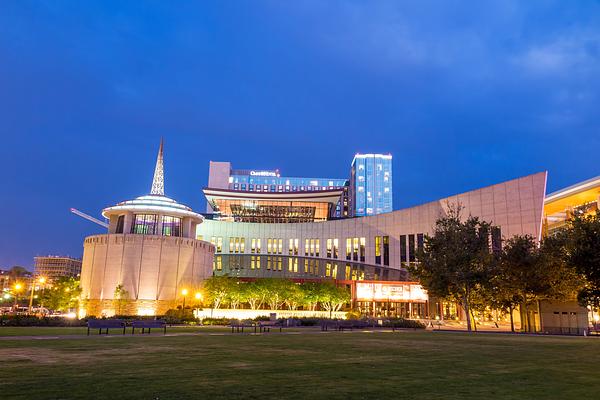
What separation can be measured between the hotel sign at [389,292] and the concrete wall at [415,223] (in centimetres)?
1026

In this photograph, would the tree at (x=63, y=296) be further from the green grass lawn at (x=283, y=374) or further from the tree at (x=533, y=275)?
the tree at (x=533, y=275)

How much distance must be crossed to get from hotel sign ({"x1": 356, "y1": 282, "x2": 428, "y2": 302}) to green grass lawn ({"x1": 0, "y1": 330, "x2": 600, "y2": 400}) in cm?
6506

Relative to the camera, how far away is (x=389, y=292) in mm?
84125

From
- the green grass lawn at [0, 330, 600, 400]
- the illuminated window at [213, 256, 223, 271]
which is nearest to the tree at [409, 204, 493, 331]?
the green grass lawn at [0, 330, 600, 400]

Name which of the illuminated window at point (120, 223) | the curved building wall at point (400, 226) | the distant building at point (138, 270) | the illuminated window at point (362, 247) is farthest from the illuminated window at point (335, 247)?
the illuminated window at point (120, 223)

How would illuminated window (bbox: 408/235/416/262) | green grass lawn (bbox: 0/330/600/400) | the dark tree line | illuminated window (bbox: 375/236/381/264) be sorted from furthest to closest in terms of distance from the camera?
illuminated window (bbox: 375/236/381/264), illuminated window (bbox: 408/235/416/262), the dark tree line, green grass lawn (bbox: 0/330/600/400)

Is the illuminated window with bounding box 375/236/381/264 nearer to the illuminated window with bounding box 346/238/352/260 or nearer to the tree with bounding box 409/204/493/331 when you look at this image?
the illuminated window with bounding box 346/238/352/260

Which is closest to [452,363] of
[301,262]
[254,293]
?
[254,293]

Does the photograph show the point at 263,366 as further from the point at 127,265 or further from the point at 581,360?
the point at 127,265

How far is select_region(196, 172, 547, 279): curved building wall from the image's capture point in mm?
73188

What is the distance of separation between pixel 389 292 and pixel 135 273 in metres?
44.2

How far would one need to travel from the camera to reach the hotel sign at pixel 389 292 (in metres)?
83.7

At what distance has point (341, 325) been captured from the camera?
4447 cm

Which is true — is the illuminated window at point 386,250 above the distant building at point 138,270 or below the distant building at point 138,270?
above
